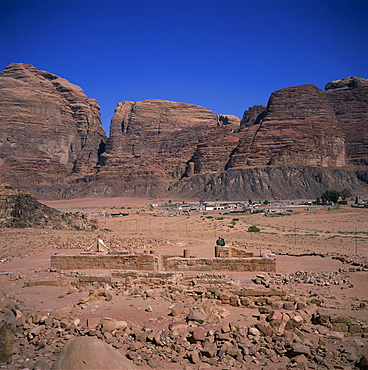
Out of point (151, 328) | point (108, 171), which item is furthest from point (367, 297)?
point (108, 171)

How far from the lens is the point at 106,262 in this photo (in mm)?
15859

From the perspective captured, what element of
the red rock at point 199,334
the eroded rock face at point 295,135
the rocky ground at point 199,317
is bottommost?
the rocky ground at point 199,317

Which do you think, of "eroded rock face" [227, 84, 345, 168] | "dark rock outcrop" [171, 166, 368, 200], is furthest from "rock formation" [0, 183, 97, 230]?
"eroded rock face" [227, 84, 345, 168]

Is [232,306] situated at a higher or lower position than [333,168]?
lower

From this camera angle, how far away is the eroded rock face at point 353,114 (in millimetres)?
150200

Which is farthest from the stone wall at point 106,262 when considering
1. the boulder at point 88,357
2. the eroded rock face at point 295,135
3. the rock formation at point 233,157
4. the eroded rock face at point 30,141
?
the eroded rock face at point 30,141

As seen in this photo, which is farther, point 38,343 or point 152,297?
point 152,297

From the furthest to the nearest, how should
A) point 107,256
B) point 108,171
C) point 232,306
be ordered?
1. point 108,171
2. point 107,256
3. point 232,306

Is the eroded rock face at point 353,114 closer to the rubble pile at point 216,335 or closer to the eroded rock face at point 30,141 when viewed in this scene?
the eroded rock face at point 30,141

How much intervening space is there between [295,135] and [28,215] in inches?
4853

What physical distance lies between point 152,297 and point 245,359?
4436 mm

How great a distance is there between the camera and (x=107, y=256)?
15828 mm

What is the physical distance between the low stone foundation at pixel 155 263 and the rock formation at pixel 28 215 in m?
18.5

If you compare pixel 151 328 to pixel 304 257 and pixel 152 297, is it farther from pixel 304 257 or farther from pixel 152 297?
pixel 304 257
